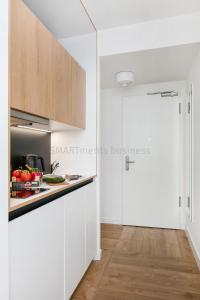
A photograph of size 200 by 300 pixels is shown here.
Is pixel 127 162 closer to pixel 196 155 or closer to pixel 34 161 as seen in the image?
pixel 196 155

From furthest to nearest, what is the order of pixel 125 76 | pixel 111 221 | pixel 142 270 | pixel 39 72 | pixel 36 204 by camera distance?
pixel 111 221
pixel 125 76
pixel 142 270
pixel 39 72
pixel 36 204

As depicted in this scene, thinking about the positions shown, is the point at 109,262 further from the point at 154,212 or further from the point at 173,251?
the point at 154,212

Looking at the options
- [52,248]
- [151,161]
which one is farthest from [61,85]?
[151,161]

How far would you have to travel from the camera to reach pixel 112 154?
341 centimetres

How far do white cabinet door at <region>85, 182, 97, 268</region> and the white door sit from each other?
3.89 feet

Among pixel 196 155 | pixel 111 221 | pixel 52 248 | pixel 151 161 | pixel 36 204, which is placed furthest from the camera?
pixel 111 221

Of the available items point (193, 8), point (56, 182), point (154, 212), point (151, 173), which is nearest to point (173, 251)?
A: point (154, 212)

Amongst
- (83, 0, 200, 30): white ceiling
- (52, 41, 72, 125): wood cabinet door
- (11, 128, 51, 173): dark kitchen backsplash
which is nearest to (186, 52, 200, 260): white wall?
(83, 0, 200, 30): white ceiling

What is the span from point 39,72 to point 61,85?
344 mm

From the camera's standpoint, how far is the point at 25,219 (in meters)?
1.07

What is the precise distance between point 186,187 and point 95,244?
1.53 meters

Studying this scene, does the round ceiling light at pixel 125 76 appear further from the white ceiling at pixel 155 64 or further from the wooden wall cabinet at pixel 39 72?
the wooden wall cabinet at pixel 39 72

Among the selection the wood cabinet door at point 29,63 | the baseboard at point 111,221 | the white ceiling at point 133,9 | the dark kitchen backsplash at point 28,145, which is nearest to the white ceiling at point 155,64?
the white ceiling at point 133,9

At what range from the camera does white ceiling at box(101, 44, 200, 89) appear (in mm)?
2201
